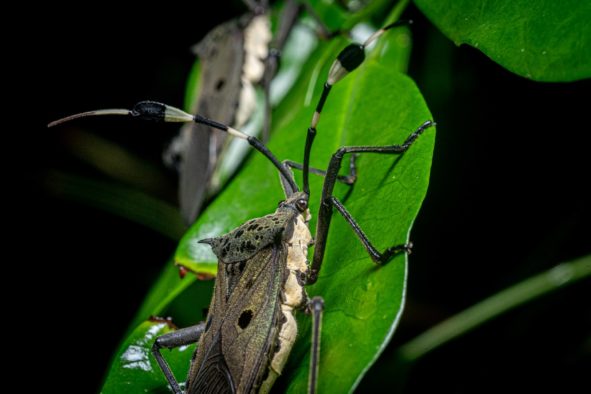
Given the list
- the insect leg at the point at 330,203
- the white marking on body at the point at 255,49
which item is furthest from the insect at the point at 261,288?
the white marking on body at the point at 255,49

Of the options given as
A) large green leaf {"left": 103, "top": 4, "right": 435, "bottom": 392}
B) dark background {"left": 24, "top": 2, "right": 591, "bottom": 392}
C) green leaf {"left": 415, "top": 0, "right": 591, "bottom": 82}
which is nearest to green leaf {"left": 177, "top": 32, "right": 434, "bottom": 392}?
large green leaf {"left": 103, "top": 4, "right": 435, "bottom": 392}

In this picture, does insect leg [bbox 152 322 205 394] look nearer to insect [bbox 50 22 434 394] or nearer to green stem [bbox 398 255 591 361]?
insect [bbox 50 22 434 394]

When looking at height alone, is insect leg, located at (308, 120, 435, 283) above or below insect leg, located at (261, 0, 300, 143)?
below

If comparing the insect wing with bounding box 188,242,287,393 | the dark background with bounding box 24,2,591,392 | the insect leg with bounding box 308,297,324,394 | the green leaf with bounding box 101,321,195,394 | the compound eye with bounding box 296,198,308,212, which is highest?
the dark background with bounding box 24,2,591,392

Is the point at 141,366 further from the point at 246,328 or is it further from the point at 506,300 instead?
the point at 506,300

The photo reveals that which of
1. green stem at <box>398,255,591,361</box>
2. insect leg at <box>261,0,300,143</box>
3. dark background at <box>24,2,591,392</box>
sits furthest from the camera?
insect leg at <box>261,0,300,143</box>

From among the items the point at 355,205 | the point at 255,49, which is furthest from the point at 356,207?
the point at 255,49
